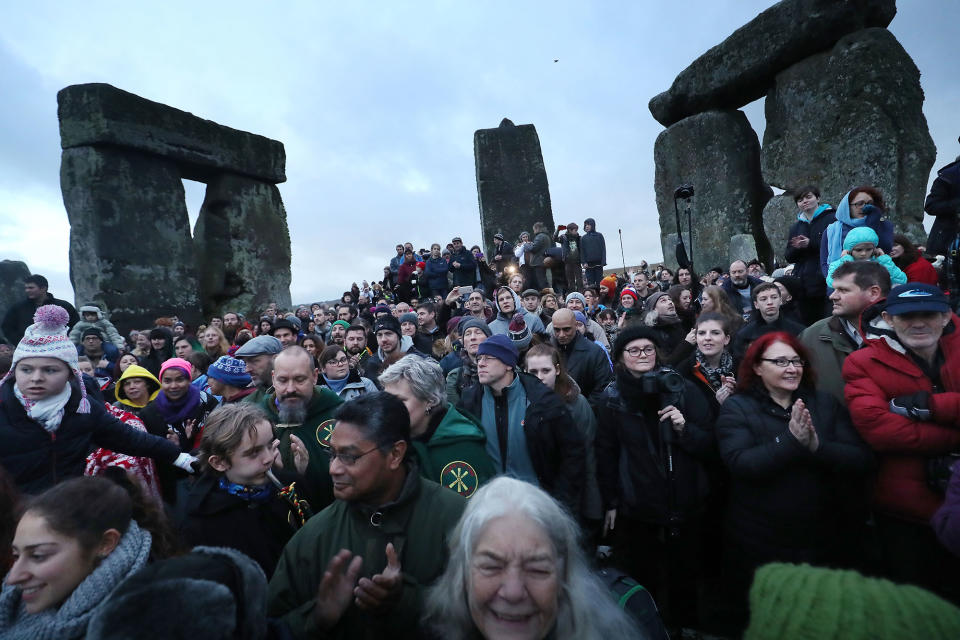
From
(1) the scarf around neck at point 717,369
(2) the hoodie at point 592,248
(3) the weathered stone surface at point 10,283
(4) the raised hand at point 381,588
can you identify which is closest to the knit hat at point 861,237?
(1) the scarf around neck at point 717,369

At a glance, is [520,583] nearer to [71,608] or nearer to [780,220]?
[71,608]

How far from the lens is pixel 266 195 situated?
11641mm

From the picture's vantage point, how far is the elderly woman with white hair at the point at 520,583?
1319 millimetres

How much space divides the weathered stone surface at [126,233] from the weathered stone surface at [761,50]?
10.8 meters

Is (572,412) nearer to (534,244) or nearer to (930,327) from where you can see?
(930,327)

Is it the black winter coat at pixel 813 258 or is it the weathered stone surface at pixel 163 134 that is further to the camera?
the weathered stone surface at pixel 163 134

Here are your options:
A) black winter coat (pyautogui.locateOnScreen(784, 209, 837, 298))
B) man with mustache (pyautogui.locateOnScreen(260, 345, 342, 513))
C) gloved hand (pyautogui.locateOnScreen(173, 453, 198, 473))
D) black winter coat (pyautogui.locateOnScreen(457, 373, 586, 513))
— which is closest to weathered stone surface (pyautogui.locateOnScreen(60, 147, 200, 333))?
gloved hand (pyautogui.locateOnScreen(173, 453, 198, 473))

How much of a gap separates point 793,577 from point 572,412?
2.22 m

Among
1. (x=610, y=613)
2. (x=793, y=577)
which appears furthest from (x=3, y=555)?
(x=793, y=577)

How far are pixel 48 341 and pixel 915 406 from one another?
4.18 meters

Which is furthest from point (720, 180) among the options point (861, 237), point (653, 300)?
point (861, 237)

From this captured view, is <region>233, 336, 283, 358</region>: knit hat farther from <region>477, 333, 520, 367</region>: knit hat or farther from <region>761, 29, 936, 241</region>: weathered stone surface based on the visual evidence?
<region>761, 29, 936, 241</region>: weathered stone surface

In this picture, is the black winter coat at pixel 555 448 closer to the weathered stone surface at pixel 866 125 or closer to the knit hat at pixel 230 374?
the knit hat at pixel 230 374

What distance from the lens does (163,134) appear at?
31.2 ft
